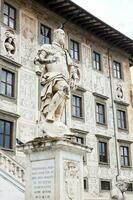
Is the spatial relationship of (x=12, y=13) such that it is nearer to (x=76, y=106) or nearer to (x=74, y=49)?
(x=74, y=49)

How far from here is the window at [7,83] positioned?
60.0ft

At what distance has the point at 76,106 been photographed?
74.3 ft

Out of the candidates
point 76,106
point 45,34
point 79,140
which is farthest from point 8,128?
point 45,34

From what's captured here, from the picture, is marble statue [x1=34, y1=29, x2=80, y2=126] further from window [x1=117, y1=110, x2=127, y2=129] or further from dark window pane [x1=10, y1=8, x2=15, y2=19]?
window [x1=117, y1=110, x2=127, y2=129]

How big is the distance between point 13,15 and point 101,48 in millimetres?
8288

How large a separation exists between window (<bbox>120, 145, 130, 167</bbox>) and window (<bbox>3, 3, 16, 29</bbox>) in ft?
37.0

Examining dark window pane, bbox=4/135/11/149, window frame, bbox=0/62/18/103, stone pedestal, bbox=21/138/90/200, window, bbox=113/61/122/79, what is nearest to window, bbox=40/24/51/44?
window frame, bbox=0/62/18/103

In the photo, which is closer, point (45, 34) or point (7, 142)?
point (7, 142)

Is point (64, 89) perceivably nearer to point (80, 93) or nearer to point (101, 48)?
point (80, 93)

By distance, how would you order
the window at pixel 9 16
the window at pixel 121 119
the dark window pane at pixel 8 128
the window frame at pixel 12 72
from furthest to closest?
the window at pixel 121 119 → the window at pixel 9 16 → the window frame at pixel 12 72 → the dark window pane at pixel 8 128

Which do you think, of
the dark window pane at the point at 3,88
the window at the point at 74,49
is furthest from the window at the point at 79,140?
the dark window pane at the point at 3,88

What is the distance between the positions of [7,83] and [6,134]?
8.77ft

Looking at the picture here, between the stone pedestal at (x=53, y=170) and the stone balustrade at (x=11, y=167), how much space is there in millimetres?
7021

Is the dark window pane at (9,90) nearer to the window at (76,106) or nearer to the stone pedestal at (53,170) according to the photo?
the window at (76,106)
